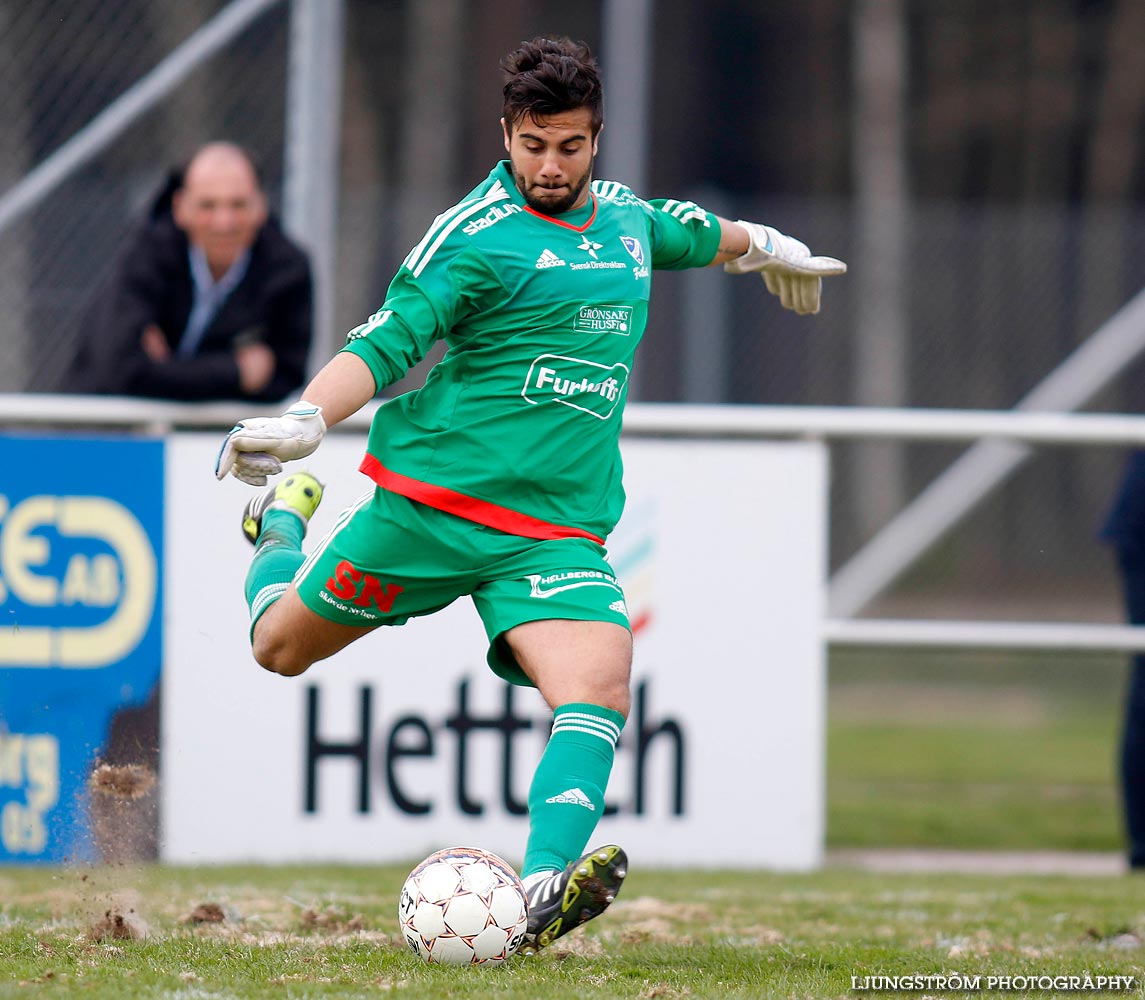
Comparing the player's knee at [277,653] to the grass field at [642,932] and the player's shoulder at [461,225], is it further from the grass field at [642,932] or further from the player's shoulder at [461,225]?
the player's shoulder at [461,225]

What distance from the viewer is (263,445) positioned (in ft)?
13.4

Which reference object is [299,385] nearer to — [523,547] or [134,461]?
[134,461]

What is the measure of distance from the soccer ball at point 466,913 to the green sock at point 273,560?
1.09 m

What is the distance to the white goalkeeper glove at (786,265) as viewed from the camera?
524 centimetres

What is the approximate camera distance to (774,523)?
282 inches

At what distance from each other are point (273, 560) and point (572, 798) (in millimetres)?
1301

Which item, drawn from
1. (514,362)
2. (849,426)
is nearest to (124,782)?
(514,362)

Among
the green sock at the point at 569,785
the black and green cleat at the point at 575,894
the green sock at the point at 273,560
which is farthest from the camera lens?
the green sock at the point at 273,560

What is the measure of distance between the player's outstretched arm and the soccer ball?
101cm

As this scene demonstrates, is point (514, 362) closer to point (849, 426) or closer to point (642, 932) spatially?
point (642, 932)

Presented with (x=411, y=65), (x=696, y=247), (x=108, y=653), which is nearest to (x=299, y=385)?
(x=108, y=653)

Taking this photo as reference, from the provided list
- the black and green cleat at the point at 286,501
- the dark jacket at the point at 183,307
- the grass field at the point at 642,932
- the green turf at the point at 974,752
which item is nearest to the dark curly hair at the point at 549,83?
the black and green cleat at the point at 286,501

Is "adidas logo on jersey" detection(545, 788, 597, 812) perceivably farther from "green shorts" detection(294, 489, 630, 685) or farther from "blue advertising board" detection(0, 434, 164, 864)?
"blue advertising board" detection(0, 434, 164, 864)

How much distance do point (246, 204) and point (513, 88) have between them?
3.19 metres
